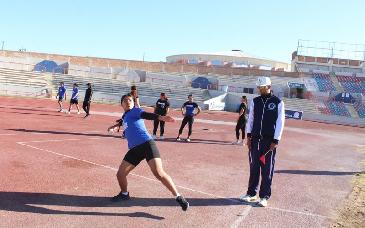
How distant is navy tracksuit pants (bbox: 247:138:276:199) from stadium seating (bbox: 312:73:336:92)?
47.8 meters

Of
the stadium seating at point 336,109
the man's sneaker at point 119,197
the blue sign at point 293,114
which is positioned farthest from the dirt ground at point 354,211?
the stadium seating at point 336,109

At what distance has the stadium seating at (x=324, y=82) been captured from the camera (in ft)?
173

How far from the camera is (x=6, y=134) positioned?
1314 cm

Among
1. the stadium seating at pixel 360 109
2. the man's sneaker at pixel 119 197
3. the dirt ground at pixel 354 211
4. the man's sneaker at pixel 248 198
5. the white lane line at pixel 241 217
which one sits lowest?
the stadium seating at pixel 360 109

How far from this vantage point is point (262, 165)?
6.96 m

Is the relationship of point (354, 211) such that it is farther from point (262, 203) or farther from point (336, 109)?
point (336, 109)

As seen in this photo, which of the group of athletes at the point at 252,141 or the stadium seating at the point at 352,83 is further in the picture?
the stadium seating at the point at 352,83

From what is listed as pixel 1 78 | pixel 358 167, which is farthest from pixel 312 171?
pixel 1 78

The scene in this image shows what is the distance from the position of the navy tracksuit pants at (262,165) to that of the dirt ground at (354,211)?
1.18 metres

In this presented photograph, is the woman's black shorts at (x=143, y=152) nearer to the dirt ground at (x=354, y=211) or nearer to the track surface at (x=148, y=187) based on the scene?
the track surface at (x=148, y=187)

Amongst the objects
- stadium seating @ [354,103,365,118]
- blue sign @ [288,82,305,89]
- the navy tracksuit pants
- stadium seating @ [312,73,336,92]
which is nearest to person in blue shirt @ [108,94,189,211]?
the navy tracksuit pants

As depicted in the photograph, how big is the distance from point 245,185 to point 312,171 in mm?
3120

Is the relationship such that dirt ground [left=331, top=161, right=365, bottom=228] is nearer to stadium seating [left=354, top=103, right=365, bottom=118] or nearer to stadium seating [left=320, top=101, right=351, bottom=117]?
stadium seating [left=320, top=101, right=351, bottom=117]

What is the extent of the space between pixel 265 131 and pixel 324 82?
49.6 m
